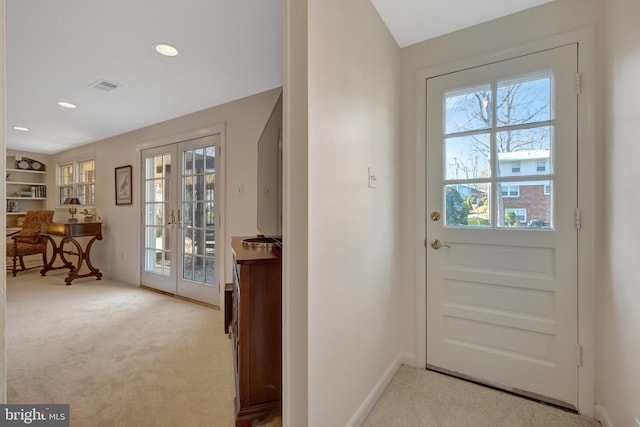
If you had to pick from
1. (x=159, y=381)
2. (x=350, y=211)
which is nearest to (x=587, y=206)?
(x=350, y=211)

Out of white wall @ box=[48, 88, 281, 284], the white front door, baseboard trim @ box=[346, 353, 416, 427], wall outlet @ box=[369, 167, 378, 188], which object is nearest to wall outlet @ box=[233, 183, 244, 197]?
white wall @ box=[48, 88, 281, 284]

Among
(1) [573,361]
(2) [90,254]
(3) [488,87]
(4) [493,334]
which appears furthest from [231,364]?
(2) [90,254]

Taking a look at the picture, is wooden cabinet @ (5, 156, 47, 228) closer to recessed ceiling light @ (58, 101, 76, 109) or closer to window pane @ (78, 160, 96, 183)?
window pane @ (78, 160, 96, 183)

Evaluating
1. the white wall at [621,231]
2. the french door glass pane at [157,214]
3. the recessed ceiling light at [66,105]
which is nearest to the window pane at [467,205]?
the white wall at [621,231]

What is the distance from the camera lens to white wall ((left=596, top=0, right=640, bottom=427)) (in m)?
1.15

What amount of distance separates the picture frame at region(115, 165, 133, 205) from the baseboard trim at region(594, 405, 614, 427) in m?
5.04

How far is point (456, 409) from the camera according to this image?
158cm

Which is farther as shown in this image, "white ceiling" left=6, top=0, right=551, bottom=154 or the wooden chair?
the wooden chair

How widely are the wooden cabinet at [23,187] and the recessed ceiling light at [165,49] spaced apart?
5224 millimetres

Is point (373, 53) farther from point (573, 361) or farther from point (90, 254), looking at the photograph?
point (90, 254)

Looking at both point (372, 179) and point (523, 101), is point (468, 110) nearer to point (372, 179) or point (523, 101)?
point (523, 101)

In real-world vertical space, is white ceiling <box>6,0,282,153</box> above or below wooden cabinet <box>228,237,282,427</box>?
above

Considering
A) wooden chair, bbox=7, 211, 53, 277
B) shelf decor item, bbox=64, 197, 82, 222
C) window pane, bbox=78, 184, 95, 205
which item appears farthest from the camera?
window pane, bbox=78, 184, 95, 205

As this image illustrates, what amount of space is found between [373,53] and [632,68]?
1.11m
